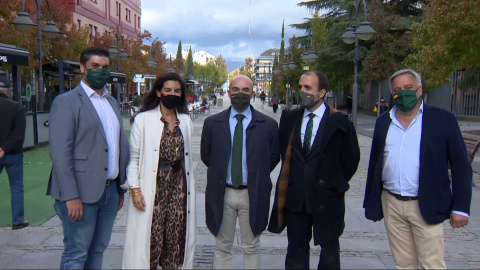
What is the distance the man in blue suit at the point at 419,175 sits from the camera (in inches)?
137

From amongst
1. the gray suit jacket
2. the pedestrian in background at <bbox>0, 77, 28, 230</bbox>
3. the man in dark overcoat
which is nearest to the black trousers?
the man in dark overcoat

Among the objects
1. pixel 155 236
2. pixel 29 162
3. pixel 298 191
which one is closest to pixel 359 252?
pixel 298 191

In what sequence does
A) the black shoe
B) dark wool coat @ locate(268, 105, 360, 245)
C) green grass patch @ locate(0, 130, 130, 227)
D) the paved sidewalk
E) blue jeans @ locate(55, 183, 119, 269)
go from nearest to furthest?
blue jeans @ locate(55, 183, 119, 269)
dark wool coat @ locate(268, 105, 360, 245)
the paved sidewalk
the black shoe
green grass patch @ locate(0, 130, 130, 227)

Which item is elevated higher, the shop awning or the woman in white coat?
the shop awning

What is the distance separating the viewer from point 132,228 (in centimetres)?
373

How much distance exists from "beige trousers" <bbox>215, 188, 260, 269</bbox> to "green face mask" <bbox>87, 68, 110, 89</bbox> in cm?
132

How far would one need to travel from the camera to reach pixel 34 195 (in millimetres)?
8141

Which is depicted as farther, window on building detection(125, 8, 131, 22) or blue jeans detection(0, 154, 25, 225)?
window on building detection(125, 8, 131, 22)

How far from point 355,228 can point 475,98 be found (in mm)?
26423

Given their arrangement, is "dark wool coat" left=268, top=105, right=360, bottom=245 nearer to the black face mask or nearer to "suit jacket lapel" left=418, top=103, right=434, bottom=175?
"suit jacket lapel" left=418, top=103, right=434, bottom=175

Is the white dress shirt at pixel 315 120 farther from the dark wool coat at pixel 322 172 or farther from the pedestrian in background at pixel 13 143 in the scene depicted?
the pedestrian in background at pixel 13 143

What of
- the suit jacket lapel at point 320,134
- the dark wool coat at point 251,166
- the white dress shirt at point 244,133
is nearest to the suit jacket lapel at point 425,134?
the suit jacket lapel at point 320,134

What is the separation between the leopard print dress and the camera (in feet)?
12.4

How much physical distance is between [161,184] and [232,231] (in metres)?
0.73
